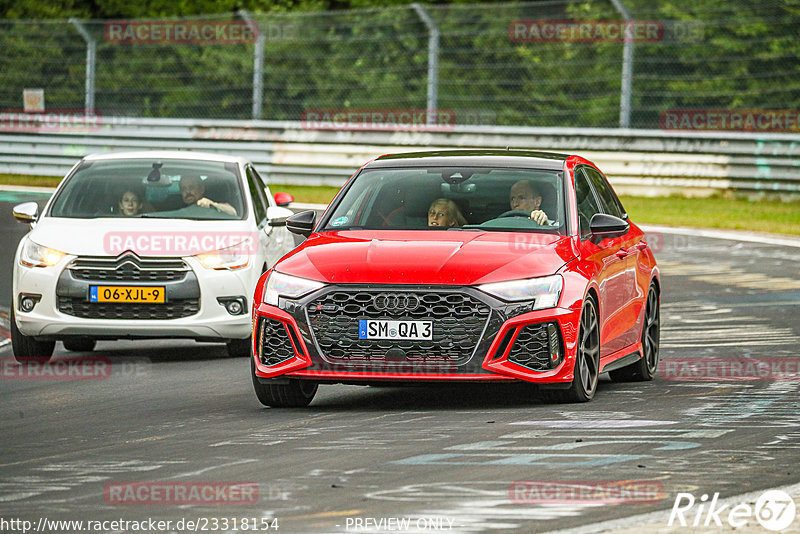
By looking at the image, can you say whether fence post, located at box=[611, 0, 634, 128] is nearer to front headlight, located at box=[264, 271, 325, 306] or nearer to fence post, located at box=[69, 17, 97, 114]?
fence post, located at box=[69, 17, 97, 114]

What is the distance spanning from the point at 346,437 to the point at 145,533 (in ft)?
7.82

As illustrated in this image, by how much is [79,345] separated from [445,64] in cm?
1632

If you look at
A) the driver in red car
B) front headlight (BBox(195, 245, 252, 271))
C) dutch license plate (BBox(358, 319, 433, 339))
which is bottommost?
front headlight (BBox(195, 245, 252, 271))

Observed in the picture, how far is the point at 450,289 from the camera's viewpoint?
9391mm

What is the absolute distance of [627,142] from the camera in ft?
91.4

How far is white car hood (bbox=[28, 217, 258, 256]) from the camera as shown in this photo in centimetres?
1282

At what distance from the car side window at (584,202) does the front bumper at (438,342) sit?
1127 millimetres

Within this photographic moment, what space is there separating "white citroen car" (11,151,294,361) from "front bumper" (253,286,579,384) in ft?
10.7
